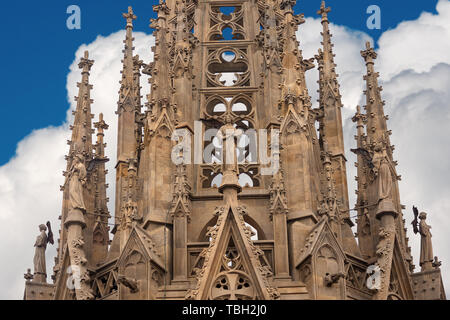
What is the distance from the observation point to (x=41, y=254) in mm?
49719

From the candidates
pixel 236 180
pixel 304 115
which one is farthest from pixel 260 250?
pixel 304 115

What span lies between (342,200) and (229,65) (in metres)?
6.87

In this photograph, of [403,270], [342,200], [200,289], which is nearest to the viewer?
[200,289]

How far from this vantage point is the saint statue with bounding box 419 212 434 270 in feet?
161

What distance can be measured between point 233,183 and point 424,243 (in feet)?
24.3

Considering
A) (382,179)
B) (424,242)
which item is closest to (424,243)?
(424,242)

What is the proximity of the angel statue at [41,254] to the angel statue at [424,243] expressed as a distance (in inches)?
480

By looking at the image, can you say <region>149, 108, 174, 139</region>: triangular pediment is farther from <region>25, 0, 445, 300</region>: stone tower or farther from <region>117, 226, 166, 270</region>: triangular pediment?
<region>117, 226, 166, 270</region>: triangular pediment

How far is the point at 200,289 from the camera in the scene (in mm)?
44344

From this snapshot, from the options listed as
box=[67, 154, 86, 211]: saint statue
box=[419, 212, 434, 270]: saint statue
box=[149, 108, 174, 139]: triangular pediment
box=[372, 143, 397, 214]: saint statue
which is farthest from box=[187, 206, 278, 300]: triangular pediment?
box=[419, 212, 434, 270]: saint statue
